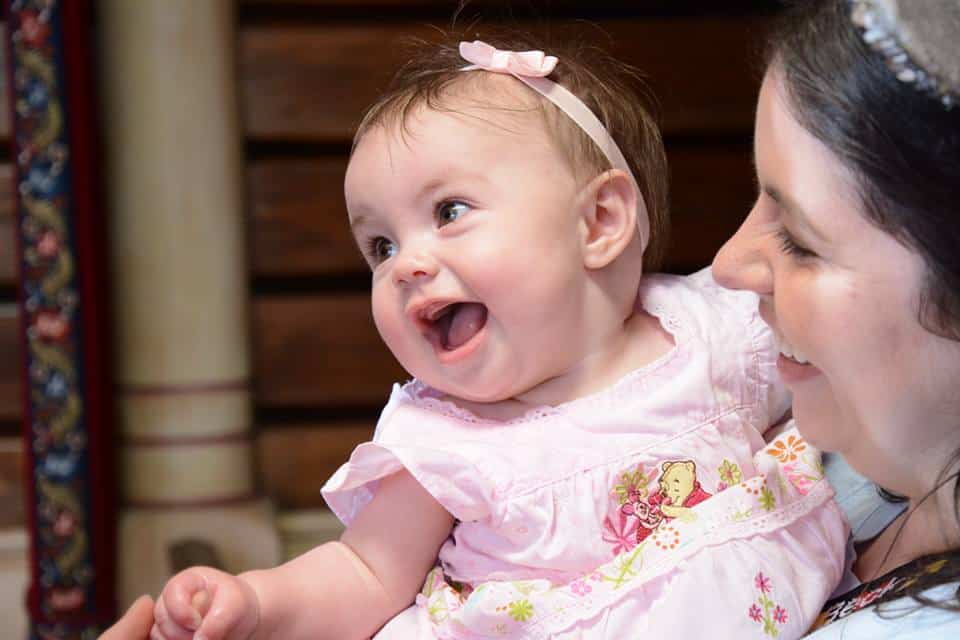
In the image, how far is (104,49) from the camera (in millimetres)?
2691

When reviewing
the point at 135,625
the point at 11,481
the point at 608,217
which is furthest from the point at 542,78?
the point at 11,481

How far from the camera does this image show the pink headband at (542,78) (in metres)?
1.17

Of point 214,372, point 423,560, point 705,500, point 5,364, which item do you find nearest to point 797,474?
point 705,500

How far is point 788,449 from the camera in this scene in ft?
3.84

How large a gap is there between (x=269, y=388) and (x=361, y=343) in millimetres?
249

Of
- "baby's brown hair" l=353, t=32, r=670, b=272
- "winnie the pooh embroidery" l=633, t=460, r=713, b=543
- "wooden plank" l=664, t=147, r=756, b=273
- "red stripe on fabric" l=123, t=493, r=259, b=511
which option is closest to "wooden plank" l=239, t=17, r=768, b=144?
"wooden plank" l=664, t=147, r=756, b=273

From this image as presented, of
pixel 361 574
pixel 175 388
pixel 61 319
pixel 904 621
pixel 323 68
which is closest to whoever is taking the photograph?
pixel 904 621

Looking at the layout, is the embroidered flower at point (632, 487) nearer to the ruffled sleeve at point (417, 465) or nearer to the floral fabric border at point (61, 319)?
the ruffled sleeve at point (417, 465)

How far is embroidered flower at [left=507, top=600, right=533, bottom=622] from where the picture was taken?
102cm

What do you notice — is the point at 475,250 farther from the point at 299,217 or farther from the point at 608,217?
the point at 299,217

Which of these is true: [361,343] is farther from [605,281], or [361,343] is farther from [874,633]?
[874,633]

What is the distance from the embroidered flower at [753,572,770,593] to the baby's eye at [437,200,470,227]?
404 millimetres

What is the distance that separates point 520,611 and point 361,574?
0.53 feet

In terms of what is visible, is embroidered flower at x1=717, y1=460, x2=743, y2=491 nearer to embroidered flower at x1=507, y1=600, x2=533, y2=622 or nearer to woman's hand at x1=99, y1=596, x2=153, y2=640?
embroidered flower at x1=507, y1=600, x2=533, y2=622
